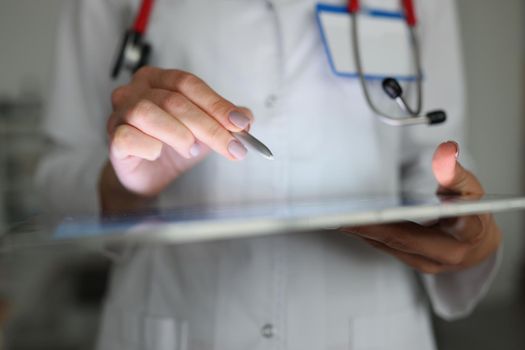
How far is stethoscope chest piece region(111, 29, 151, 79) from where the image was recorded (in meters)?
0.50

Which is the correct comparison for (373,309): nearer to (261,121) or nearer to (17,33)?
(261,121)

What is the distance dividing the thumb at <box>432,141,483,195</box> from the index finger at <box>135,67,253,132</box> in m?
0.14

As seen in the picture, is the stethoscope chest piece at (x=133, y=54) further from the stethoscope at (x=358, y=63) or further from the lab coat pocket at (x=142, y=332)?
the lab coat pocket at (x=142, y=332)

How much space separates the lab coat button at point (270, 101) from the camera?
52cm

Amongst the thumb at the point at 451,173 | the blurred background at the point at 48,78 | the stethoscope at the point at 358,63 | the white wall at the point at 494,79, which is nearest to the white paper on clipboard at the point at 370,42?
the stethoscope at the point at 358,63

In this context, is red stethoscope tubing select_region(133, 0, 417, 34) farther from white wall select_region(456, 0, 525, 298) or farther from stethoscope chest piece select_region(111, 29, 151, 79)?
white wall select_region(456, 0, 525, 298)

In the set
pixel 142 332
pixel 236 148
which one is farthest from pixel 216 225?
pixel 142 332

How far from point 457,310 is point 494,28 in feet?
8.61

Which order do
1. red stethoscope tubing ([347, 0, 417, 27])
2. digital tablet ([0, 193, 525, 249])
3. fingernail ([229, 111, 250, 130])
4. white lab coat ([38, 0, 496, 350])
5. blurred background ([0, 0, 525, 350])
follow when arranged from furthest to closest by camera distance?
blurred background ([0, 0, 525, 350]) → red stethoscope tubing ([347, 0, 417, 27]) → white lab coat ([38, 0, 496, 350]) → fingernail ([229, 111, 250, 130]) → digital tablet ([0, 193, 525, 249])

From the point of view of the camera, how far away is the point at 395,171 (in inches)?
25.0

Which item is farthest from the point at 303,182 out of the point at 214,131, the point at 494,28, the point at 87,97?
the point at 494,28

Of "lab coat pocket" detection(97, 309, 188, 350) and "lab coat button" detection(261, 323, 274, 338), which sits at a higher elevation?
"lab coat button" detection(261, 323, 274, 338)

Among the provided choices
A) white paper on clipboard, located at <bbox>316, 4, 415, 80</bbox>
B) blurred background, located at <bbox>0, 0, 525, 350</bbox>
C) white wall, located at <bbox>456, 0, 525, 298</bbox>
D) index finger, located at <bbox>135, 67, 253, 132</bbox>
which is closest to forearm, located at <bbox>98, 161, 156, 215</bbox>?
index finger, located at <bbox>135, 67, 253, 132</bbox>

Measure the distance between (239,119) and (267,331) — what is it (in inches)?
8.0
